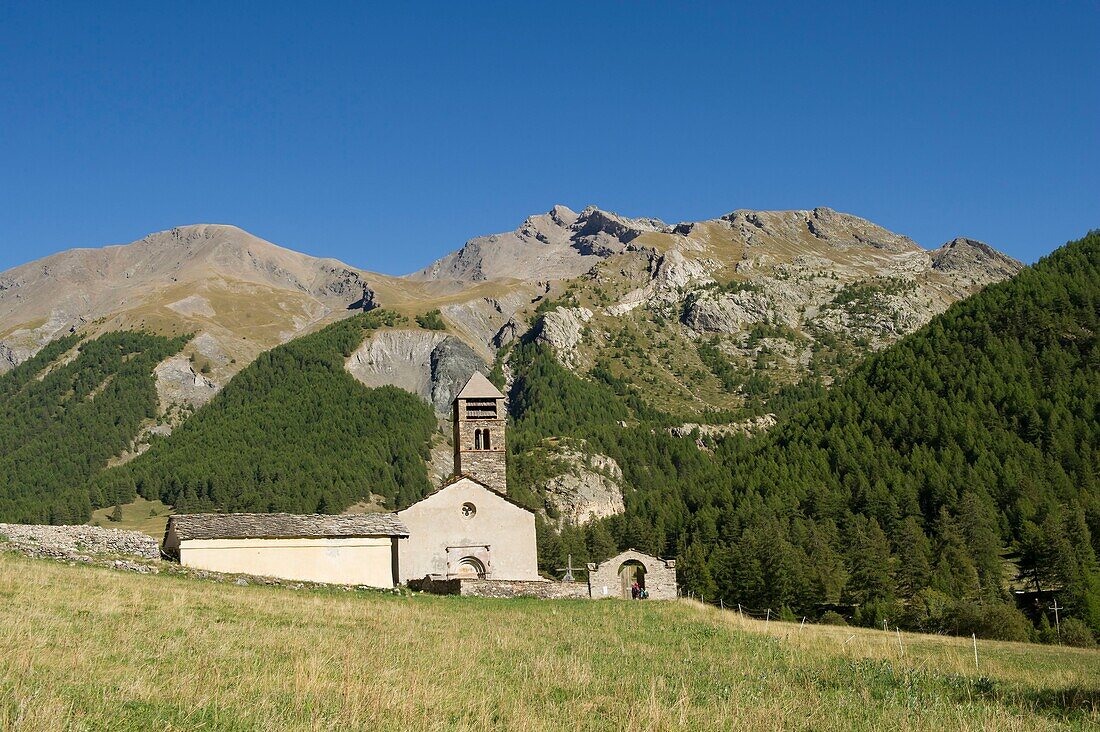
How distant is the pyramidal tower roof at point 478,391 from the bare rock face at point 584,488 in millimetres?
104524

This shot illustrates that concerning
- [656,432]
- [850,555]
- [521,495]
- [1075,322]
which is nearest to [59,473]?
[521,495]

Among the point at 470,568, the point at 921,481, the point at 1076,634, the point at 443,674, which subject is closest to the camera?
the point at 443,674

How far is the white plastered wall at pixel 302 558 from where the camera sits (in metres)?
44.4

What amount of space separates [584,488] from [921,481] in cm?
6480

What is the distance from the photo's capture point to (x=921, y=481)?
11725 centimetres

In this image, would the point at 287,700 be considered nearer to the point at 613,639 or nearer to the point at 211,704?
Result: the point at 211,704

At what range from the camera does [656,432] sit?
650 ft

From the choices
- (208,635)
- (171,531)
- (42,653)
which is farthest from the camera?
(171,531)

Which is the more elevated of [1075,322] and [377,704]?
[1075,322]

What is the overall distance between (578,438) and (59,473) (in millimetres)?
104261

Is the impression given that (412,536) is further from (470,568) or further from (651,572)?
(651,572)

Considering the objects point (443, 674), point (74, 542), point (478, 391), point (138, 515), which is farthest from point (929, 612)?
point (138, 515)

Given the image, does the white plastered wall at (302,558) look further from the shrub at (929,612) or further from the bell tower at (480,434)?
the shrub at (929,612)

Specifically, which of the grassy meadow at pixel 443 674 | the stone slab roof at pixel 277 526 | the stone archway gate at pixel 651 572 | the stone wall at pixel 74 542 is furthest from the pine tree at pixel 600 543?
the grassy meadow at pixel 443 674
